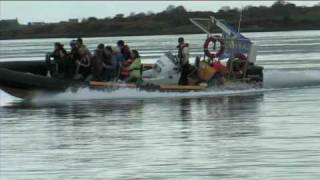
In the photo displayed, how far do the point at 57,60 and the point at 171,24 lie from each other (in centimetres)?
8048

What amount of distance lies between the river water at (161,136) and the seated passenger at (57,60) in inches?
30.8

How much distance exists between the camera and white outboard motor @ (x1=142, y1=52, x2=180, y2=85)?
21938mm

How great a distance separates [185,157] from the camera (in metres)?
11.1

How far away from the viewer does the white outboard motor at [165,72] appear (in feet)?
72.0

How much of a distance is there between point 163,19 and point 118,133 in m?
92.8

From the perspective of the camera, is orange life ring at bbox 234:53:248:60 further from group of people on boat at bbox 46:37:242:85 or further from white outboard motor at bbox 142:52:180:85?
white outboard motor at bbox 142:52:180:85

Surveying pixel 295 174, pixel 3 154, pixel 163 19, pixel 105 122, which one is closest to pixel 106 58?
pixel 105 122

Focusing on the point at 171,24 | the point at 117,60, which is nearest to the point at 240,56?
the point at 117,60

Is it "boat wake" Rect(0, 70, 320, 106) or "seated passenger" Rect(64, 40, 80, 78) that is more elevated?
"seated passenger" Rect(64, 40, 80, 78)

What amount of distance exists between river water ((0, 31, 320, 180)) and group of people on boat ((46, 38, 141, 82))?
1.64ft

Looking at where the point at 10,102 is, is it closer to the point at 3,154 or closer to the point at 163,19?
the point at 3,154

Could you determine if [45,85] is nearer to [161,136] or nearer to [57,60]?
[57,60]

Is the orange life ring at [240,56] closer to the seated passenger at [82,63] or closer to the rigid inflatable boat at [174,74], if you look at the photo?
the rigid inflatable boat at [174,74]

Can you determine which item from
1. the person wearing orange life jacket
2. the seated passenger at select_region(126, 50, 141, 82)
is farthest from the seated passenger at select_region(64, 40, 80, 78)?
the seated passenger at select_region(126, 50, 141, 82)
